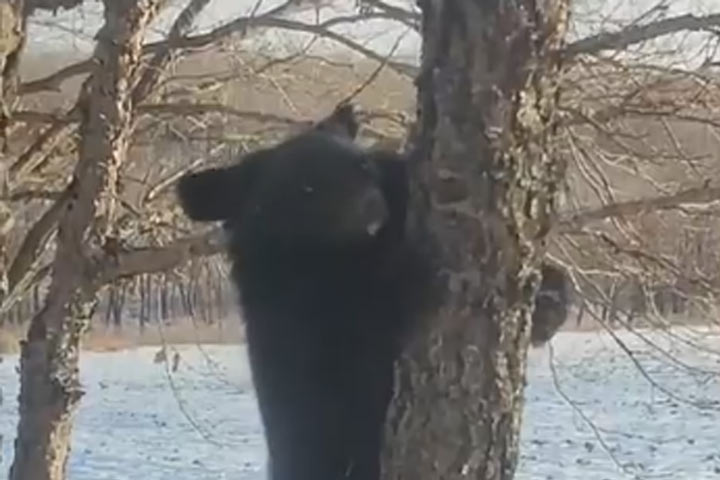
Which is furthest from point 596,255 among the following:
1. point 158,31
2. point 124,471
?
point 124,471

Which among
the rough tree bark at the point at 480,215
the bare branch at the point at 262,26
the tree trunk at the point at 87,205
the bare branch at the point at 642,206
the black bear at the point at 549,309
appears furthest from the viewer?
the bare branch at the point at 262,26

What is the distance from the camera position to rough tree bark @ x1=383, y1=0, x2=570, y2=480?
2.36 metres

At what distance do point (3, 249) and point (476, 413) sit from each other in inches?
68.8

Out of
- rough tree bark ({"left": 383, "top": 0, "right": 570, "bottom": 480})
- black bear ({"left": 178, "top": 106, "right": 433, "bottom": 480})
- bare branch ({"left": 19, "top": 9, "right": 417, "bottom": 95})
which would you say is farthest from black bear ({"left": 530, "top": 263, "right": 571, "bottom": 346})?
bare branch ({"left": 19, "top": 9, "right": 417, "bottom": 95})

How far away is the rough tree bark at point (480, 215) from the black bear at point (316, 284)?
0.40 metres

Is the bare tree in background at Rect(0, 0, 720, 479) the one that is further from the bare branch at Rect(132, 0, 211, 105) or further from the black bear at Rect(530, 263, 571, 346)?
the black bear at Rect(530, 263, 571, 346)

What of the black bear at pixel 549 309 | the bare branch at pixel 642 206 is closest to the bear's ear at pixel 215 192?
the black bear at pixel 549 309

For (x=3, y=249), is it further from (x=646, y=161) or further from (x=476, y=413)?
(x=646, y=161)

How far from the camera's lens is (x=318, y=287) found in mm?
3250

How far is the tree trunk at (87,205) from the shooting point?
5.25 metres

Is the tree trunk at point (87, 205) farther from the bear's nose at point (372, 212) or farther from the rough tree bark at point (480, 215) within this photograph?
the rough tree bark at point (480, 215)

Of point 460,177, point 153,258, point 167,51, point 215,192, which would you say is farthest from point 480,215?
point 167,51

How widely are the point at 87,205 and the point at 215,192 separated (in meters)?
1.89

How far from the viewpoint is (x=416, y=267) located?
8.38 feet
